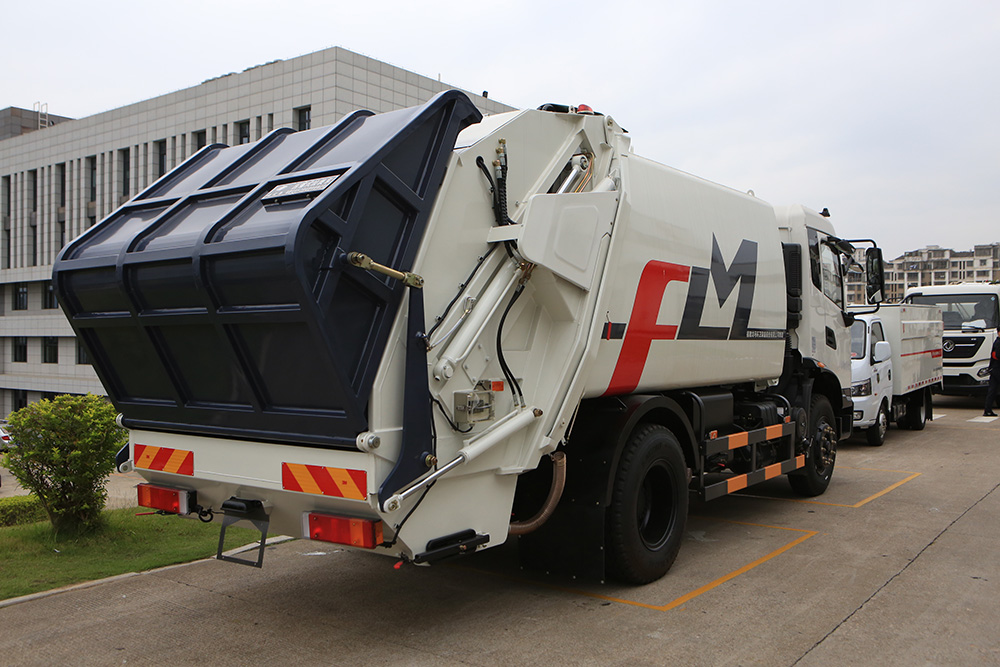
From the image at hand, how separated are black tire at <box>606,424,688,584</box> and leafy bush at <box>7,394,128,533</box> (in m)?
4.32

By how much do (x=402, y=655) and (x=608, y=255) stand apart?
2.73m

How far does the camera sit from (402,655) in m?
4.54

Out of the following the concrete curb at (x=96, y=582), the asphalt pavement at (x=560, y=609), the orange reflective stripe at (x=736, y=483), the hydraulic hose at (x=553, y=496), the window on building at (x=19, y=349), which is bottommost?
the asphalt pavement at (x=560, y=609)

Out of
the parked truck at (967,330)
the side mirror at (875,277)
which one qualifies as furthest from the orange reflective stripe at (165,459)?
the parked truck at (967,330)

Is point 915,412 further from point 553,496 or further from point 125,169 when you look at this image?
point 125,169

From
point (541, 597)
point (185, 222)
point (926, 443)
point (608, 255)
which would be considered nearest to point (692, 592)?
point (541, 597)

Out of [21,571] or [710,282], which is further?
[710,282]

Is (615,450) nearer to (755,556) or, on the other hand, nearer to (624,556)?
(624,556)

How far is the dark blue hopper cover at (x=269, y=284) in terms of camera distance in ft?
12.7

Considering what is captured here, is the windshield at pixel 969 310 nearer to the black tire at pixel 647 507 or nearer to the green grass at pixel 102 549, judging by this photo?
the black tire at pixel 647 507

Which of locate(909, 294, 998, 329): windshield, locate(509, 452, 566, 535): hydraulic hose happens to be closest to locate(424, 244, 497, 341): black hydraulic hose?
locate(509, 452, 566, 535): hydraulic hose

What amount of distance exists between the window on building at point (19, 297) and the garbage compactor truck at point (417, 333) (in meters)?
53.7

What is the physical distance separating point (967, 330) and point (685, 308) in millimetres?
16575

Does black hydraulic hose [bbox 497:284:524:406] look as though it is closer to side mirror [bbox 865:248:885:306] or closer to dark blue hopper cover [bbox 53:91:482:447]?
dark blue hopper cover [bbox 53:91:482:447]
